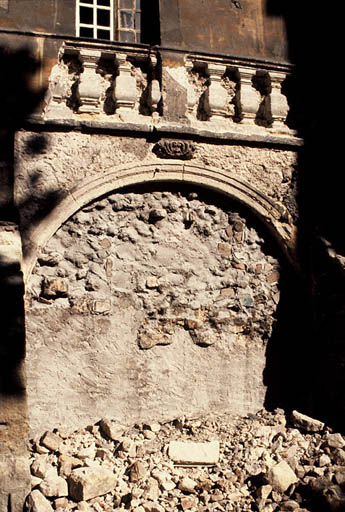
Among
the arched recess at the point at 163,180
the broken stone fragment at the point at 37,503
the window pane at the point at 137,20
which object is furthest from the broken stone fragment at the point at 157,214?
the broken stone fragment at the point at 37,503

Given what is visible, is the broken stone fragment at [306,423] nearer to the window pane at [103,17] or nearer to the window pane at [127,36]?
the window pane at [127,36]

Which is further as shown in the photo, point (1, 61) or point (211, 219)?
point (211, 219)

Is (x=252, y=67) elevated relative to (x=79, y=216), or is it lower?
elevated

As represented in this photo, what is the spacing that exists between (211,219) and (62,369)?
1821 millimetres

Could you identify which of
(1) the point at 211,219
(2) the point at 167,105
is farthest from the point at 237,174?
(2) the point at 167,105

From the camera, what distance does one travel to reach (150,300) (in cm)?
492

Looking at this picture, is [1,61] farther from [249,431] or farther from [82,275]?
[249,431]

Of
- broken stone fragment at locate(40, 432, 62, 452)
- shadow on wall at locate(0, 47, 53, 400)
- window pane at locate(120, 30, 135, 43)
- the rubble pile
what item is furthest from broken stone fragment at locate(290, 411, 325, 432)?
window pane at locate(120, 30, 135, 43)

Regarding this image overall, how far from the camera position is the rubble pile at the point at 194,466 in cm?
380

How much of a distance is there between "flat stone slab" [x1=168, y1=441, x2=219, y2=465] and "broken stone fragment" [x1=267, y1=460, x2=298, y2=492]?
1.57 ft

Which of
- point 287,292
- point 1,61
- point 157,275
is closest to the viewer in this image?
point 1,61

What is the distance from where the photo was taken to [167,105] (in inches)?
196

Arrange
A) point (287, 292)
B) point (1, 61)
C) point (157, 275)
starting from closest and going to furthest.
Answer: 1. point (1, 61)
2. point (157, 275)
3. point (287, 292)

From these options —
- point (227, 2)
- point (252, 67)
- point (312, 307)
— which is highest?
point (227, 2)
